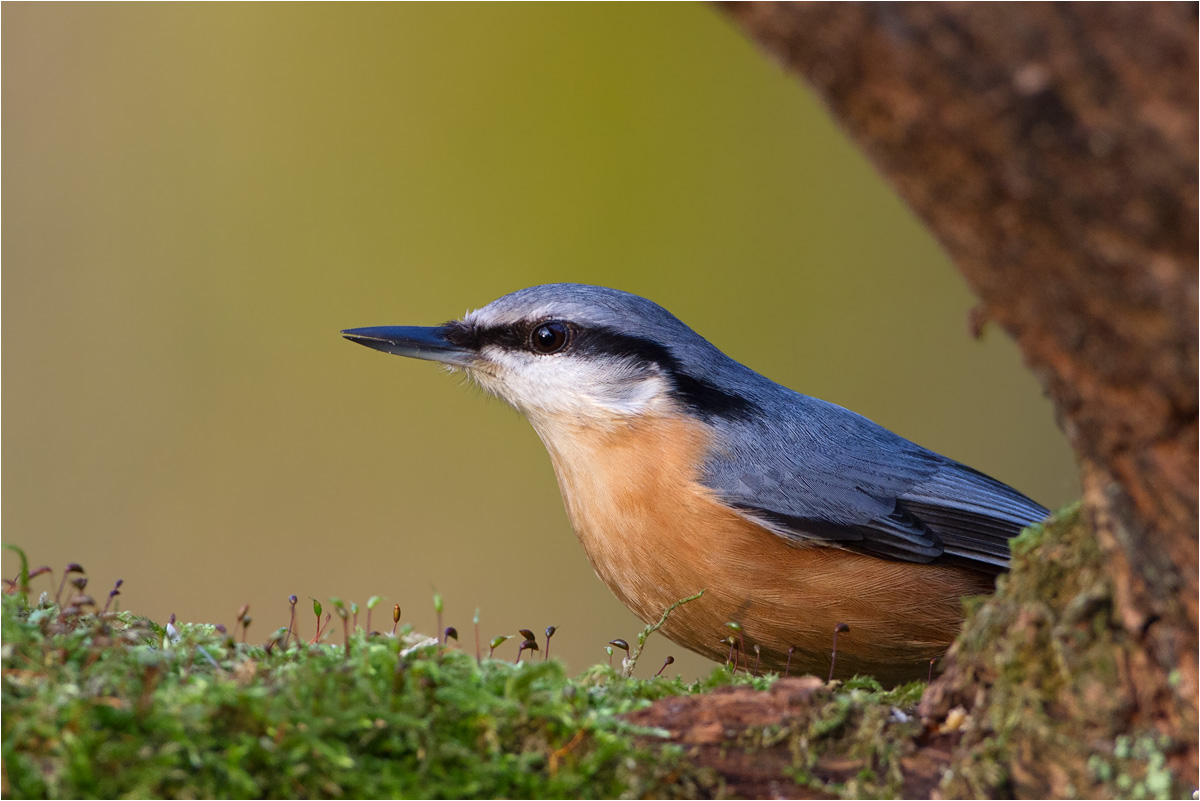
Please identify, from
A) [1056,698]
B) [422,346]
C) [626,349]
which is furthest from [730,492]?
[1056,698]

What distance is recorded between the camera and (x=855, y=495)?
344 centimetres

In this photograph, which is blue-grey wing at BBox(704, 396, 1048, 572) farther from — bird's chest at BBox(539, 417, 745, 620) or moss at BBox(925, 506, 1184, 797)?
moss at BBox(925, 506, 1184, 797)

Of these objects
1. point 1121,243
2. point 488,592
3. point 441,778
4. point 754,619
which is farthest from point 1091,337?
point 488,592

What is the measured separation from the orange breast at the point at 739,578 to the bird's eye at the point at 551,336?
1.50ft

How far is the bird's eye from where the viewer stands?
3.78 meters

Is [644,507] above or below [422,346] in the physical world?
below

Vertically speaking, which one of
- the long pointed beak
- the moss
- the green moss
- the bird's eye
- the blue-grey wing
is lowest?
the green moss

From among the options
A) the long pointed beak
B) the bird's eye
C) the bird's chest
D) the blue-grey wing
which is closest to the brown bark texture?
the blue-grey wing

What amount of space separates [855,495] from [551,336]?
1.28 m

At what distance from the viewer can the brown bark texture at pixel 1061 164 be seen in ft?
4.39

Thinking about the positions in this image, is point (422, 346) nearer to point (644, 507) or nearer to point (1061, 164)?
point (644, 507)

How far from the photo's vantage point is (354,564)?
7.80m

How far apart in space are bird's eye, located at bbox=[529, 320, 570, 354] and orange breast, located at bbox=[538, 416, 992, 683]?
0.46 metres

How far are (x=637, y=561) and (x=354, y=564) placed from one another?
4890mm
